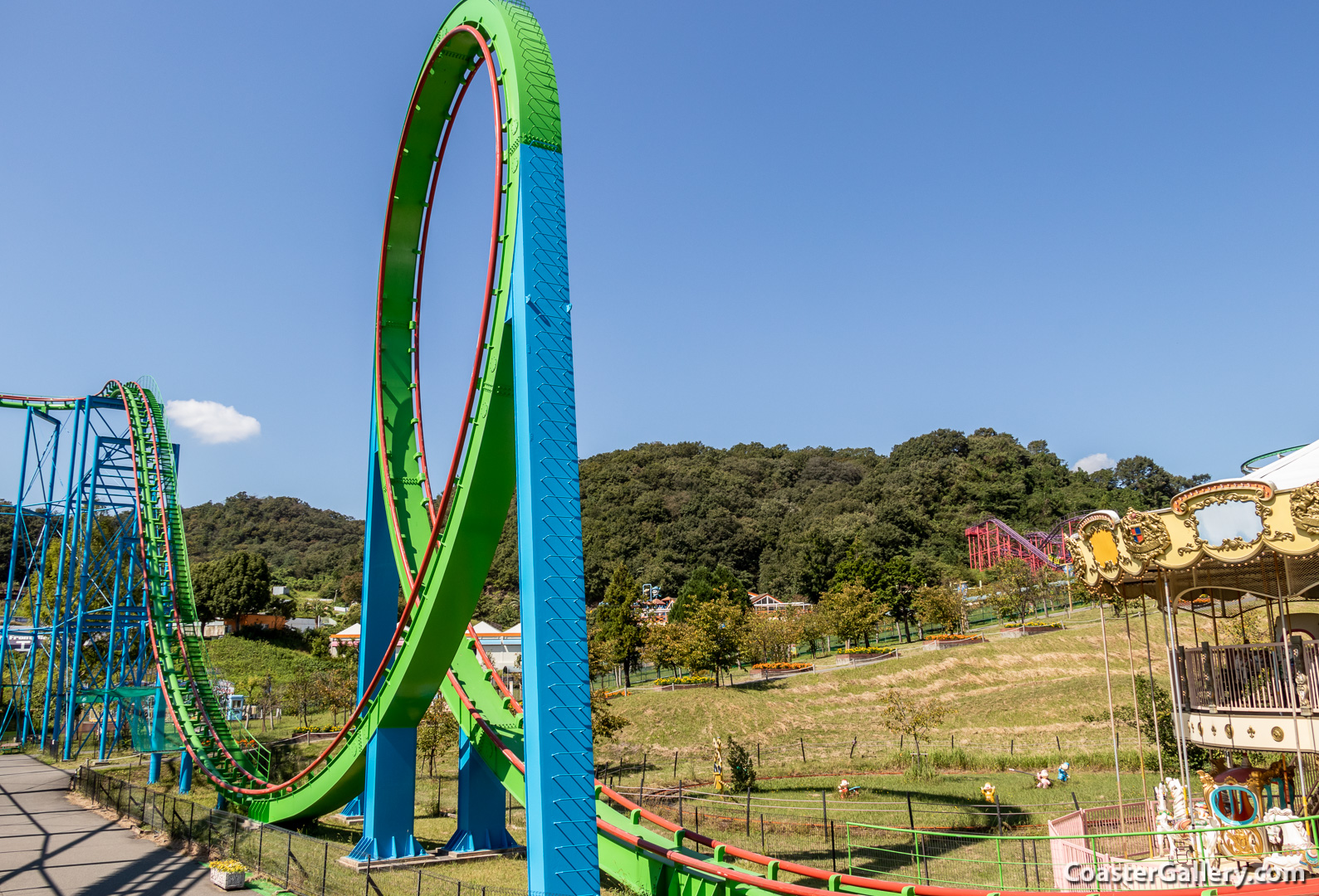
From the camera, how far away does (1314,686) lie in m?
12.1

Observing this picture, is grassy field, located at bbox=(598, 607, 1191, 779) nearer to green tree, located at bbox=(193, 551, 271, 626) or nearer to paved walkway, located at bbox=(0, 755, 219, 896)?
paved walkway, located at bbox=(0, 755, 219, 896)

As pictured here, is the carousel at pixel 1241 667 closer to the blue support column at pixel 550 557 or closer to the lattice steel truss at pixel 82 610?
the blue support column at pixel 550 557

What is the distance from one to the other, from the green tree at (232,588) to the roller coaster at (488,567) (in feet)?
151

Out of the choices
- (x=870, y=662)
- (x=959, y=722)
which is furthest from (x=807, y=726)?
(x=870, y=662)

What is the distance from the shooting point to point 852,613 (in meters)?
50.4

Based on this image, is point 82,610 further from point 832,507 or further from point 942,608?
point 832,507

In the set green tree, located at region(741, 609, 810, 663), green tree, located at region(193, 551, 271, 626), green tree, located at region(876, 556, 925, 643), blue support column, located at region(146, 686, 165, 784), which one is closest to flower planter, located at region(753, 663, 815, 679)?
green tree, located at region(741, 609, 810, 663)

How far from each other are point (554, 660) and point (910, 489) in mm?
96294

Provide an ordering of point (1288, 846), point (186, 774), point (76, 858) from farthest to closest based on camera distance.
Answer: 1. point (186, 774)
2. point (76, 858)
3. point (1288, 846)

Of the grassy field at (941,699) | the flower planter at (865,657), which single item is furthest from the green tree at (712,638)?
the flower planter at (865,657)

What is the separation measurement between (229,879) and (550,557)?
8.49 m

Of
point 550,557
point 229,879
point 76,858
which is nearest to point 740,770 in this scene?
point 229,879

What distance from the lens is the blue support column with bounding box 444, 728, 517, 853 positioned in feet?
49.0

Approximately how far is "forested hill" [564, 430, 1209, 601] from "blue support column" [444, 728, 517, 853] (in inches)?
2373
